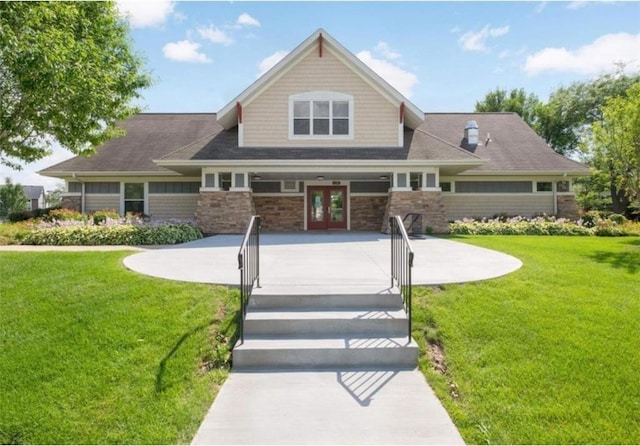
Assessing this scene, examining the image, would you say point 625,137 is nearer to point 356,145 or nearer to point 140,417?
point 356,145

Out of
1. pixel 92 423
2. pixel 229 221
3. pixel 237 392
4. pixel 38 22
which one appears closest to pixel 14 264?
pixel 38 22

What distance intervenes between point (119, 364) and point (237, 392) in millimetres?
1383

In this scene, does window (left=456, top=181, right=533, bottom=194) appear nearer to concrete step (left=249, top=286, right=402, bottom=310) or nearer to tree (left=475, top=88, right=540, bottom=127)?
concrete step (left=249, top=286, right=402, bottom=310)

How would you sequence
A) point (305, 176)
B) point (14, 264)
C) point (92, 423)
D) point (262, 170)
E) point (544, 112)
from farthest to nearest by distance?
point (544, 112)
point (305, 176)
point (262, 170)
point (14, 264)
point (92, 423)

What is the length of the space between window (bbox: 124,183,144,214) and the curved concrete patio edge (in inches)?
334

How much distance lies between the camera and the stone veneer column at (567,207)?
17.9 meters

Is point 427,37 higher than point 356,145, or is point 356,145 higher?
point 427,37

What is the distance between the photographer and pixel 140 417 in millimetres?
3316

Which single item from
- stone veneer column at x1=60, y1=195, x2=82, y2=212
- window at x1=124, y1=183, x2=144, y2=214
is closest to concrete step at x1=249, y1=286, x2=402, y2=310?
window at x1=124, y1=183, x2=144, y2=214

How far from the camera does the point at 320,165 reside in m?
14.3

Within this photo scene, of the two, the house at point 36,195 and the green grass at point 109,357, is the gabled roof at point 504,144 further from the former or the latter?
the house at point 36,195

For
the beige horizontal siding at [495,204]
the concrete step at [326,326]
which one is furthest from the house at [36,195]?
the concrete step at [326,326]

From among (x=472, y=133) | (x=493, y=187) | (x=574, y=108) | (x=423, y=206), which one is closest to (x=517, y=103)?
(x=574, y=108)

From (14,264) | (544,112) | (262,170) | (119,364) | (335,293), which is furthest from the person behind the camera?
(544,112)
